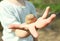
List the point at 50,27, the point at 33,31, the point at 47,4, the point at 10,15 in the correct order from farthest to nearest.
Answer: the point at 47,4, the point at 50,27, the point at 10,15, the point at 33,31

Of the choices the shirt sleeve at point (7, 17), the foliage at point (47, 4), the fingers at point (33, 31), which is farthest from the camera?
the foliage at point (47, 4)

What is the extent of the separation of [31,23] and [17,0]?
6.4 inches

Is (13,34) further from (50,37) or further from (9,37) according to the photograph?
(50,37)

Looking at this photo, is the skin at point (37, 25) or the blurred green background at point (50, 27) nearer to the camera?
the skin at point (37, 25)

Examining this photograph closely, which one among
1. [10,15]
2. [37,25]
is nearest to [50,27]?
[10,15]

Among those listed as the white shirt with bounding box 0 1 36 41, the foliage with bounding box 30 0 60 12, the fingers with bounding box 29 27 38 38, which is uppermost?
the fingers with bounding box 29 27 38 38

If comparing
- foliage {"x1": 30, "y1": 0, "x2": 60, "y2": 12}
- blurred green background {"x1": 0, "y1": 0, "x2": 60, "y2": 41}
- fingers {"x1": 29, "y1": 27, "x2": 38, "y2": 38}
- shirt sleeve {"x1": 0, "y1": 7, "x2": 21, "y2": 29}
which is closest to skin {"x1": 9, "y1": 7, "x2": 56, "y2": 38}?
fingers {"x1": 29, "y1": 27, "x2": 38, "y2": 38}

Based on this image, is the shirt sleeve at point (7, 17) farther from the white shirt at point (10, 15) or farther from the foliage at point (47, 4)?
the foliage at point (47, 4)

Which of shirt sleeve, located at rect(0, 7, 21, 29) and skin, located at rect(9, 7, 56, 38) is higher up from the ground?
skin, located at rect(9, 7, 56, 38)

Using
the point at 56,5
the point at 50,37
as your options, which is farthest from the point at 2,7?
the point at 56,5

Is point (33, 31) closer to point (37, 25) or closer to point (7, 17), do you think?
point (37, 25)

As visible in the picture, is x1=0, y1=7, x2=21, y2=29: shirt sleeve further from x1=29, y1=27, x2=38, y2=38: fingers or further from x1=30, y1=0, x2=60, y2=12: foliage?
x1=30, y1=0, x2=60, y2=12: foliage

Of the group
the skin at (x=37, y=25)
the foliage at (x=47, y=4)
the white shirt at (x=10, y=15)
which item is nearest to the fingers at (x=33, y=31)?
the skin at (x=37, y=25)

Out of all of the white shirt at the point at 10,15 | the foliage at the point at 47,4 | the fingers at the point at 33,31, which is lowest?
the foliage at the point at 47,4
